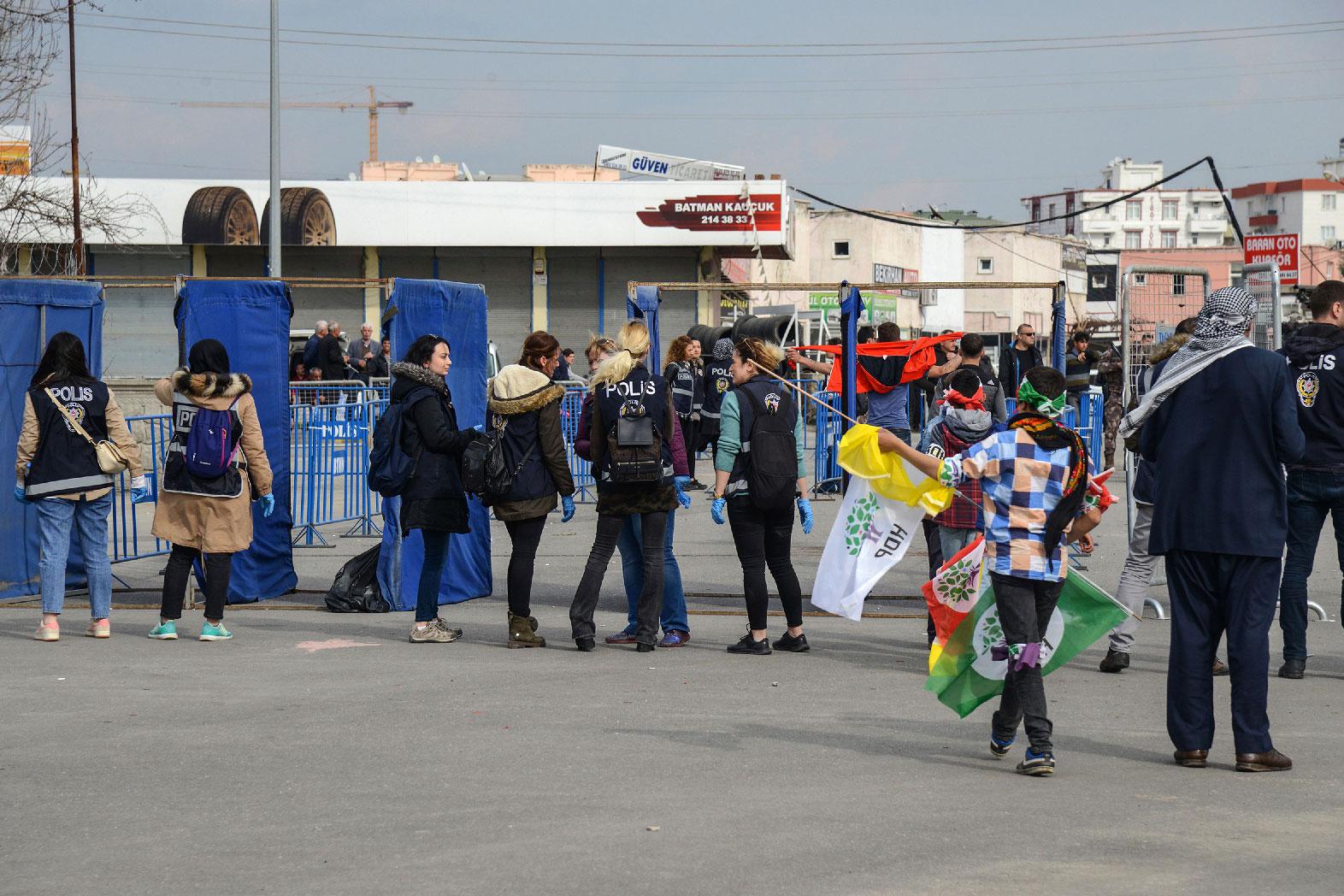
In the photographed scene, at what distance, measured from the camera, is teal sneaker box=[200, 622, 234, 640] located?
30.3 ft

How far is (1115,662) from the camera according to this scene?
830 centimetres

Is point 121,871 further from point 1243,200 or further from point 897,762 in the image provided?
point 1243,200

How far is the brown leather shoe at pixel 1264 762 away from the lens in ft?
20.0

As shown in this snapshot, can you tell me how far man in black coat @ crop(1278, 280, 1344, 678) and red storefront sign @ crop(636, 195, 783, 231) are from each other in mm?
29067

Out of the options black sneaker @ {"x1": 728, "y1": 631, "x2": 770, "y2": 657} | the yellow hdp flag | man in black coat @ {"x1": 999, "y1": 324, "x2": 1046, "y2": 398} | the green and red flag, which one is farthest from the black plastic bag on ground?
man in black coat @ {"x1": 999, "y1": 324, "x2": 1046, "y2": 398}

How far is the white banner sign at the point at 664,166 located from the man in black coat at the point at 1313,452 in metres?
31.0

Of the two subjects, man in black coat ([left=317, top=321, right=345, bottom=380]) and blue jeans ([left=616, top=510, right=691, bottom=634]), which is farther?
man in black coat ([left=317, top=321, right=345, bottom=380])

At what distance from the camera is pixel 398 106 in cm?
10212

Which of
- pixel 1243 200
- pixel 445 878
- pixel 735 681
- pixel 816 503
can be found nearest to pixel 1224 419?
pixel 735 681

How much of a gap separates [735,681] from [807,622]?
2228 mm

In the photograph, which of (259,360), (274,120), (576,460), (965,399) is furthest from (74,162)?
(965,399)

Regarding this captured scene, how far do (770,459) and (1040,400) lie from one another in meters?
2.58

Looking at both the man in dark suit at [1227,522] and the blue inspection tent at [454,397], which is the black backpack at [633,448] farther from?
the man in dark suit at [1227,522]

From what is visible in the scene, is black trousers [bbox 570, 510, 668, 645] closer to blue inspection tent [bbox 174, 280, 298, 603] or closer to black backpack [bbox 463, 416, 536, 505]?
black backpack [bbox 463, 416, 536, 505]
